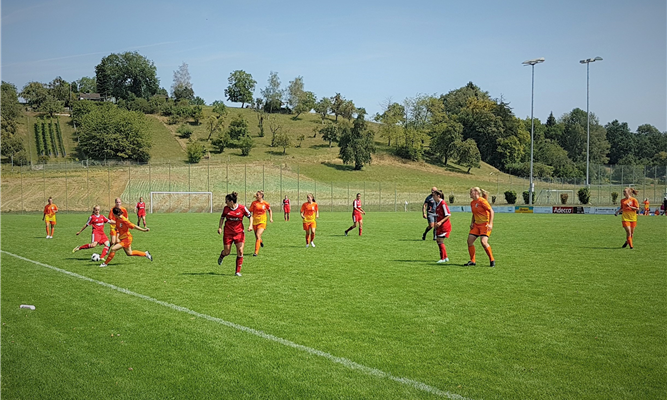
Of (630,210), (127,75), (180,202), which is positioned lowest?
(180,202)

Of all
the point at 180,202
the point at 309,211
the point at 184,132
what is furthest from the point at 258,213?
the point at 184,132

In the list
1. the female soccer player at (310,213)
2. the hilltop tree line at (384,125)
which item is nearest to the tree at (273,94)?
the hilltop tree line at (384,125)

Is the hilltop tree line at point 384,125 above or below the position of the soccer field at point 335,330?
above

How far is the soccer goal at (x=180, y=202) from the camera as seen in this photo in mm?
52125

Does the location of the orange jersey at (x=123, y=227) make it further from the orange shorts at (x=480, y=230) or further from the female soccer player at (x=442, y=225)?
the orange shorts at (x=480, y=230)

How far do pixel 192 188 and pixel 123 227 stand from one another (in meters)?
46.6

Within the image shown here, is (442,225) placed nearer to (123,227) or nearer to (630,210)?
(630,210)

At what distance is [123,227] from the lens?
13422 millimetres

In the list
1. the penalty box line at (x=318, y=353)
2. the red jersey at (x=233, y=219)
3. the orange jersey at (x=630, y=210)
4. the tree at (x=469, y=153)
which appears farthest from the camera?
the tree at (x=469, y=153)

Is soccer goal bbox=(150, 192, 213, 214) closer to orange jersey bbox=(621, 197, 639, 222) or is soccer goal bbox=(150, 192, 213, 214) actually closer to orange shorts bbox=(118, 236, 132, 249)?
orange shorts bbox=(118, 236, 132, 249)

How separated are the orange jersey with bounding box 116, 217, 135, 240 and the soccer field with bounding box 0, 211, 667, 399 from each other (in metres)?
0.93

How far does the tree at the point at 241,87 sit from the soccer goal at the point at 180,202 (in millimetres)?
99438

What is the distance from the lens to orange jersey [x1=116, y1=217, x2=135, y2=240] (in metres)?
13.3

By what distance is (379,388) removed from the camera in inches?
205
